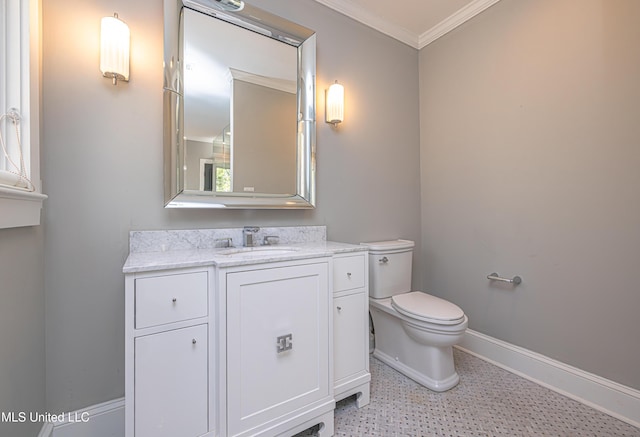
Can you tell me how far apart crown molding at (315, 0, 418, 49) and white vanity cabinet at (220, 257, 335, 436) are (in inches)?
70.1

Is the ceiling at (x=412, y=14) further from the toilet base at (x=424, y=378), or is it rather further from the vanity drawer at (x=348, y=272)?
the toilet base at (x=424, y=378)

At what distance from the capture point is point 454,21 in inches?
82.3

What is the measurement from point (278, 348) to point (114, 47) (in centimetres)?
149

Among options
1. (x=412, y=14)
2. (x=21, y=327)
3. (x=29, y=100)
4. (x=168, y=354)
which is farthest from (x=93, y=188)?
(x=412, y=14)

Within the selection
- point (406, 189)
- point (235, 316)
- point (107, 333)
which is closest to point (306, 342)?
point (235, 316)

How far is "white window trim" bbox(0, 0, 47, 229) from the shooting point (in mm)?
928

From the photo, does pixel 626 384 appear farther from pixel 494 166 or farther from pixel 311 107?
pixel 311 107

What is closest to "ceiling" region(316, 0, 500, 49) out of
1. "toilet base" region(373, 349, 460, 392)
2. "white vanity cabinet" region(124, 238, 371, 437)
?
"white vanity cabinet" region(124, 238, 371, 437)

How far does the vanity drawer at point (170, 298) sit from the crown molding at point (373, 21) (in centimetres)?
194

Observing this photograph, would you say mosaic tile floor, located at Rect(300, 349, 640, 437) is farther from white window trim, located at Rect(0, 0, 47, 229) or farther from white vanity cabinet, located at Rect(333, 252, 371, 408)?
white window trim, located at Rect(0, 0, 47, 229)

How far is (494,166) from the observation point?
1.90 metres

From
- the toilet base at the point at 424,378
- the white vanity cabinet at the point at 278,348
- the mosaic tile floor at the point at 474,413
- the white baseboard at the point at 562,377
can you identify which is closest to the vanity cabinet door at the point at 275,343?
the white vanity cabinet at the point at 278,348

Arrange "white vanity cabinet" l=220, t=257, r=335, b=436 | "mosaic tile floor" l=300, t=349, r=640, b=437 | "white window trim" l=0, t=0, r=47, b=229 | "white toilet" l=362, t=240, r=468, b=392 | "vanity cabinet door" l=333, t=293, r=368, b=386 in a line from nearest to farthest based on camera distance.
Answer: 1. "white window trim" l=0, t=0, r=47, b=229
2. "white vanity cabinet" l=220, t=257, r=335, b=436
3. "mosaic tile floor" l=300, t=349, r=640, b=437
4. "vanity cabinet door" l=333, t=293, r=368, b=386
5. "white toilet" l=362, t=240, r=468, b=392

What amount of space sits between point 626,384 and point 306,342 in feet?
5.31
